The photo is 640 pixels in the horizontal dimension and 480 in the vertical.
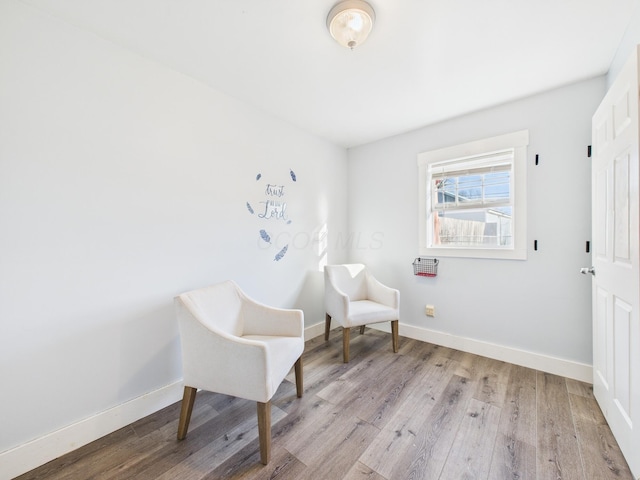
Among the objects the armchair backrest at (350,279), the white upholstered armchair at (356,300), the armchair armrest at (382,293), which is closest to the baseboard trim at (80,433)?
the white upholstered armchair at (356,300)

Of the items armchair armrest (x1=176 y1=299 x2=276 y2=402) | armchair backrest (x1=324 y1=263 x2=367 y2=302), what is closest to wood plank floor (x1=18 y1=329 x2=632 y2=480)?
armchair armrest (x1=176 y1=299 x2=276 y2=402)

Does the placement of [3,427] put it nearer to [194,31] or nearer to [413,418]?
[413,418]

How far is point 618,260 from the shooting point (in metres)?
1.42

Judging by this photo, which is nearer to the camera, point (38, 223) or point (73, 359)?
point (38, 223)

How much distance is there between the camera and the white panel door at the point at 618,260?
4.02 feet

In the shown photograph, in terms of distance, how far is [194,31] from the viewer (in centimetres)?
154

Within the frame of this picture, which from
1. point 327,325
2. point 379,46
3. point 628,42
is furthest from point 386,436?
point 628,42

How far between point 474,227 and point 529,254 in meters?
0.52

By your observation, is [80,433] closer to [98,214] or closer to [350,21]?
[98,214]

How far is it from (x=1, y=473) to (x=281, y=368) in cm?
139

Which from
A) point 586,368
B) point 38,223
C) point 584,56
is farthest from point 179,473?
point 584,56

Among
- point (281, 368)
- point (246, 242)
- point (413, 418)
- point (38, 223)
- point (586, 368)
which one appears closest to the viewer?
point (38, 223)

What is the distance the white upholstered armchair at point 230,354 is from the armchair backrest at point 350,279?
102cm

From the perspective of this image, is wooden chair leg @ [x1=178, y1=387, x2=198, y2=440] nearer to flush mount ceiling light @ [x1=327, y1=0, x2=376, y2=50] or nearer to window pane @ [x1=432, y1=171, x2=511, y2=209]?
flush mount ceiling light @ [x1=327, y1=0, x2=376, y2=50]
